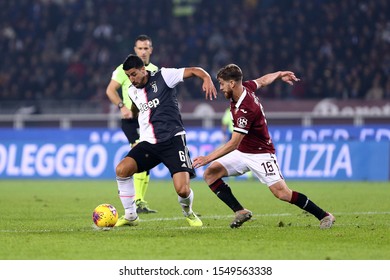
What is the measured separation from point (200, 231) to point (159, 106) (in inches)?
63.2

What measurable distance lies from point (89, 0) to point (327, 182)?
15005mm

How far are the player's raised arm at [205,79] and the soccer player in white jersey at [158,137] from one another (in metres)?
0.01

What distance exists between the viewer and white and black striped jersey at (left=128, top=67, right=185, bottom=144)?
1085 cm

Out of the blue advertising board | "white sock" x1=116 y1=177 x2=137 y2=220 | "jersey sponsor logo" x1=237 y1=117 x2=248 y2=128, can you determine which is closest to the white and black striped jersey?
"white sock" x1=116 y1=177 x2=137 y2=220

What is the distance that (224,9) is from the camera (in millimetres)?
30969

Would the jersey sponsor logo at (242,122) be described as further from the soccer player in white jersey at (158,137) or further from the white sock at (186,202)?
the white sock at (186,202)

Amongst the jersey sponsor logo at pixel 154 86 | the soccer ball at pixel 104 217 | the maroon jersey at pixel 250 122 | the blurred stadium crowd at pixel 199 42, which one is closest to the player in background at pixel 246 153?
the maroon jersey at pixel 250 122

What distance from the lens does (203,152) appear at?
75.1 ft

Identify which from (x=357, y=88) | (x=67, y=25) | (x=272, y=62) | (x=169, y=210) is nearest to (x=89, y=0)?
(x=67, y=25)

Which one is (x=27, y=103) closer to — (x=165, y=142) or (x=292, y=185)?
(x=292, y=185)

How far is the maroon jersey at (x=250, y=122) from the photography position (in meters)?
10.4

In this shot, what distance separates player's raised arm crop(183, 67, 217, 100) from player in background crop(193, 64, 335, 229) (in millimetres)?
149

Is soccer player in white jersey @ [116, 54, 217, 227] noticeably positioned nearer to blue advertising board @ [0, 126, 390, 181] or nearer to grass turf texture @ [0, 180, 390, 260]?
grass turf texture @ [0, 180, 390, 260]

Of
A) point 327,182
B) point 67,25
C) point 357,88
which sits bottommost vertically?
point 327,182
